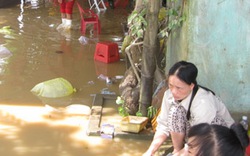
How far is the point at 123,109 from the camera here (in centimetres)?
498

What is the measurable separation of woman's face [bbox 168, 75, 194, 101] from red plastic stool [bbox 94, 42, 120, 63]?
388cm

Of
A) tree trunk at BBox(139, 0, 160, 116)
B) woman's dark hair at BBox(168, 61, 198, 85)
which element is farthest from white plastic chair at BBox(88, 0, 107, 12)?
woman's dark hair at BBox(168, 61, 198, 85)

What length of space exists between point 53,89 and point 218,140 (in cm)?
402

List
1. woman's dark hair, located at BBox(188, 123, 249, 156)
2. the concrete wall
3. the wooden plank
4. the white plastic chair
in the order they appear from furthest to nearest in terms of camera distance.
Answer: the white plastic chair
the wooden plank
the concrete wall
woman's dark hair, located at BBox(188, 123, 249, 156)

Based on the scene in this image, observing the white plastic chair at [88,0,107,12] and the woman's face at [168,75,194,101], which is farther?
the white plastic chair at [88,0,107,12]

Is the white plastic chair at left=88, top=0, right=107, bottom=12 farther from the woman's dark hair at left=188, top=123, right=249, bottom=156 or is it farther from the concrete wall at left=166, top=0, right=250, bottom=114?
the woman's dark hair at left=188, top=123, right=249, bottom=156

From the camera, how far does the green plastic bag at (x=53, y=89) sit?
5641 mm

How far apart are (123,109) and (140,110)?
0.93 feet

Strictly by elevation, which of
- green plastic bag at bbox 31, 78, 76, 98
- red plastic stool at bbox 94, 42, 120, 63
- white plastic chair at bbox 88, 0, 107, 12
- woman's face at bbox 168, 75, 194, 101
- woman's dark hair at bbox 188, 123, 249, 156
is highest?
woman's dark hair at bbox 188, 123, 249, 156

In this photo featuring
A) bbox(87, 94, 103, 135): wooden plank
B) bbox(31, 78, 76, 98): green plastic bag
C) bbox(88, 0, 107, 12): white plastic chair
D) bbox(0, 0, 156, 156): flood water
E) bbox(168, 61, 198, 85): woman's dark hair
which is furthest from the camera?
bbox(88, 0, 107, 12): white plastic chair

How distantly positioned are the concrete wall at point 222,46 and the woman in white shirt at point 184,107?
0.87 m

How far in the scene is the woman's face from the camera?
10.3ft

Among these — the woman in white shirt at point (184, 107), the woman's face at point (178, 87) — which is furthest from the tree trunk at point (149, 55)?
the woman's face at point (178, 87)

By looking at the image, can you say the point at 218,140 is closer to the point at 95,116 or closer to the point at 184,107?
the point at 184,107
